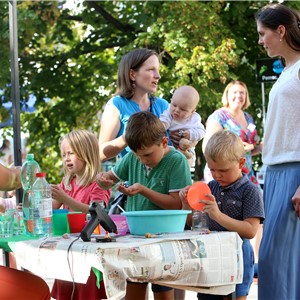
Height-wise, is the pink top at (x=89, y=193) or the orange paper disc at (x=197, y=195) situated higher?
the orange paper disc at (x=197, y=195)

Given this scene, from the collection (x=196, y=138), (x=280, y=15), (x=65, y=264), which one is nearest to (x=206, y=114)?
(x=196, y=138)

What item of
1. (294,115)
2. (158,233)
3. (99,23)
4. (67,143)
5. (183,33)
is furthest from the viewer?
(99,23)

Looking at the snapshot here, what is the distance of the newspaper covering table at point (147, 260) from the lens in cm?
286

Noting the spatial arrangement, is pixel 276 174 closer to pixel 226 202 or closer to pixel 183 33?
pixel 226 202

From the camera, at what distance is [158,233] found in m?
3.28

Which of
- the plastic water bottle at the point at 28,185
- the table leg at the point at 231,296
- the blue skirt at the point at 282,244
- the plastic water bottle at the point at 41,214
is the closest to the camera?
the table leg at the point at 231,296

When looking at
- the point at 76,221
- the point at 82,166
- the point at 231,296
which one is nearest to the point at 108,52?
the point at 82,166

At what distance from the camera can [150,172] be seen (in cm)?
396

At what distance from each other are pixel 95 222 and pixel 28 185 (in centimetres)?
74

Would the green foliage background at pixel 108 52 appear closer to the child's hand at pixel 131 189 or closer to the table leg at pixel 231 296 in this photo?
the child's hand at pixel 131 189

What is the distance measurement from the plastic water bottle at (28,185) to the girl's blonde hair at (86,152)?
468mm

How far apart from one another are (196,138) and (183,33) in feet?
24.8

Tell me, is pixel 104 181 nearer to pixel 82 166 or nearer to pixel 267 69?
pixel 82 166

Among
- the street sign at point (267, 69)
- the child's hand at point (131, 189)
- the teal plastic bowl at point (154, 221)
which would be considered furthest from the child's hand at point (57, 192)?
the street sign at point (267, 69)
